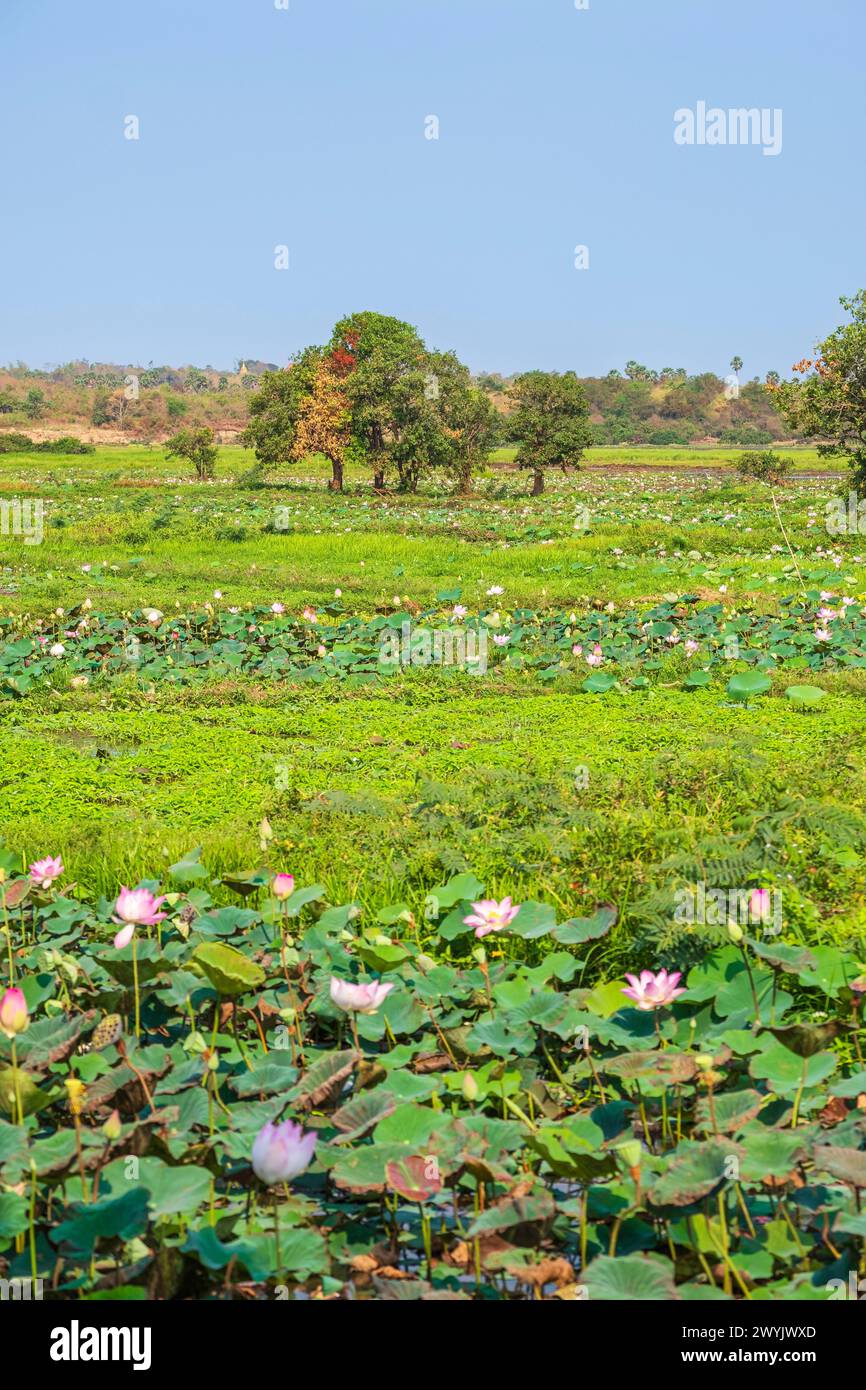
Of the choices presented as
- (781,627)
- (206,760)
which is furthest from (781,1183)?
(781,627)

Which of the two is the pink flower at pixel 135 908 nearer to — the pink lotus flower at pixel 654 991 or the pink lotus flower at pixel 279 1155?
the pink lotus flower at pixel 279 1155

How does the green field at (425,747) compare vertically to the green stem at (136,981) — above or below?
above

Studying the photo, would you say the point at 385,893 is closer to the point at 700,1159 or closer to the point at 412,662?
the point at 700,1159

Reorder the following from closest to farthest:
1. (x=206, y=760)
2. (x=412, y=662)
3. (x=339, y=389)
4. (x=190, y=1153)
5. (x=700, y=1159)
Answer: (x=700, y=1159) < (x=190, y=1153) < (x=206, y=760) < (x=412, y=662) < (x=339, y=389)

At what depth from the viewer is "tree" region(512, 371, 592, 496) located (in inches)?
1081

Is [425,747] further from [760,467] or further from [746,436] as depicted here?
[746,436]

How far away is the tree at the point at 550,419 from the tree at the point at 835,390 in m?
10.2

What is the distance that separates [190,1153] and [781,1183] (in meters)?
1.24

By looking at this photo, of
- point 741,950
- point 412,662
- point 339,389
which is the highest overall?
point 339,389

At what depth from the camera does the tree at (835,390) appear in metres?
16.6

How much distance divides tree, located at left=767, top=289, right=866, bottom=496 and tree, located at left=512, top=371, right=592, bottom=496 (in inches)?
401

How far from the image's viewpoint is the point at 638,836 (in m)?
4.39

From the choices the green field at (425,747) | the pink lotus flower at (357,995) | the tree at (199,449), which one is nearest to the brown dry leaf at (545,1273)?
the pink lotus flower at (357,995)

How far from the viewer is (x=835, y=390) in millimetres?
16844
